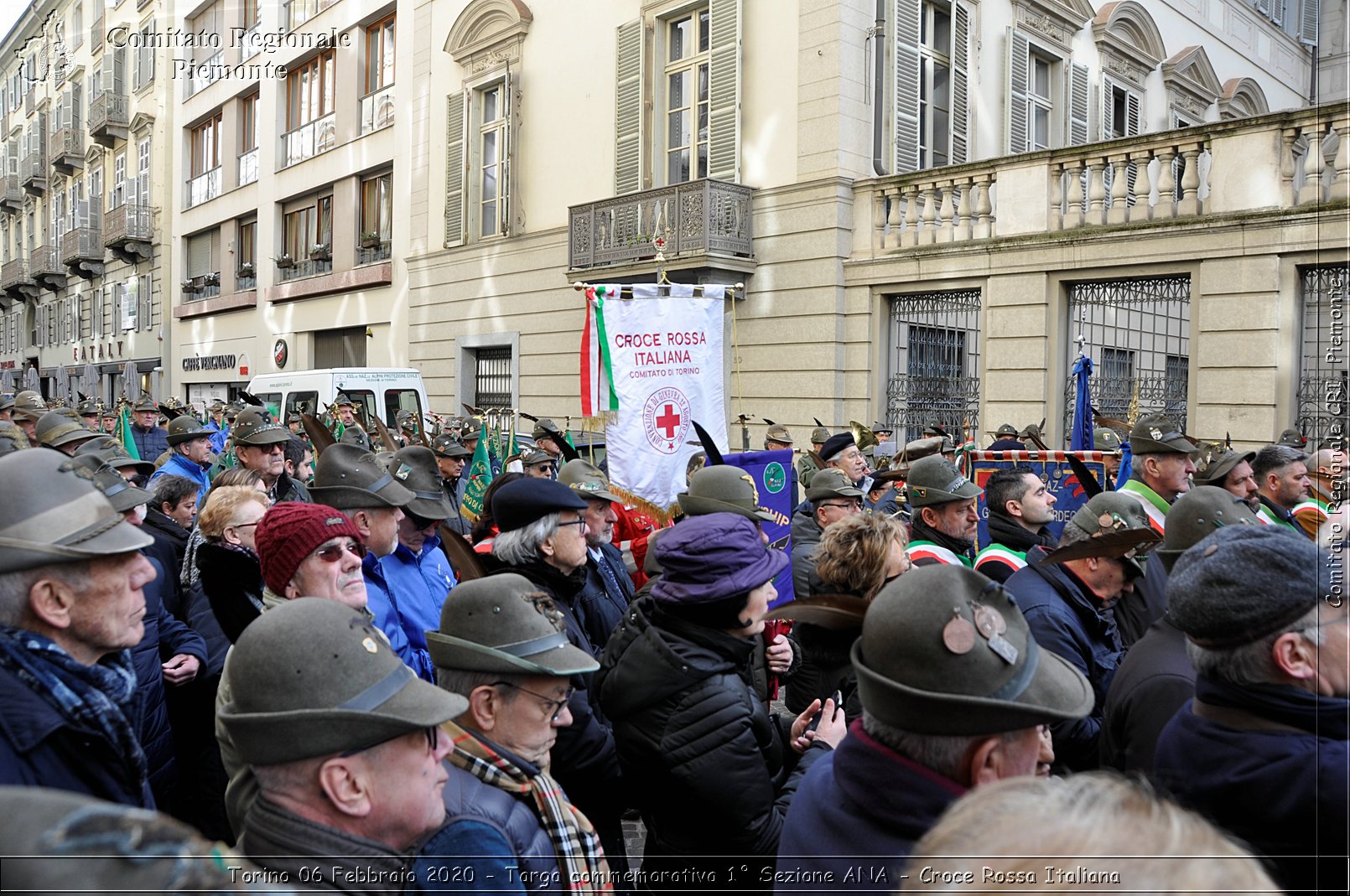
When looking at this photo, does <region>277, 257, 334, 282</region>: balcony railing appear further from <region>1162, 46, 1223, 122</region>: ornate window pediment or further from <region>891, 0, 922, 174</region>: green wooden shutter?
<region>1162, 46, 1223, 122</region>: ornate window pediment

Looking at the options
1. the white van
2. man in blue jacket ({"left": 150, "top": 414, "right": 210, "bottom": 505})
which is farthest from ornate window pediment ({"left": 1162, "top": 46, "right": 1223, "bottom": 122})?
man in blue jacket ({"left": 150, "top": 414, "right": 210, "bottom": 505})

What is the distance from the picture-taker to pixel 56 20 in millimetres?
41094

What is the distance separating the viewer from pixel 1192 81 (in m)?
19.5

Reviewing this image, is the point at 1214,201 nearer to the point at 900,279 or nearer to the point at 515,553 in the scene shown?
the point at 900,279

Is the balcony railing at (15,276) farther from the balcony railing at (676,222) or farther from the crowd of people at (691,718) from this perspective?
the crowd of people at (691,718)

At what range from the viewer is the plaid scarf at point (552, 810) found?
2037 millimetres

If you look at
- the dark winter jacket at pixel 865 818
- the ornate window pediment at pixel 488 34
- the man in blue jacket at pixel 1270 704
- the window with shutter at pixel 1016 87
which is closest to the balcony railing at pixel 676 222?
the ornate window pediment at pixel 488 34

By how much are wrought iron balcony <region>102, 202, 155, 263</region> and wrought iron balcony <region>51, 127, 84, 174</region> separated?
7414 millimetres

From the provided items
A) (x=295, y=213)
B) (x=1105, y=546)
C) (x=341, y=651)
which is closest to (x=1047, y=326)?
(x=1105, y=546)

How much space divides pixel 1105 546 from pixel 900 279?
404 inches

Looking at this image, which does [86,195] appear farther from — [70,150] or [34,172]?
[34,172]

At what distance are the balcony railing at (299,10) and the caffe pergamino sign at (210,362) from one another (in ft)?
30.0

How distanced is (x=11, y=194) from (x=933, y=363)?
169ft

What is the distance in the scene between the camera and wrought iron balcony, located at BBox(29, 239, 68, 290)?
4169 centimetres
